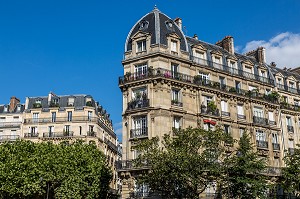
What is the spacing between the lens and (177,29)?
125 feet

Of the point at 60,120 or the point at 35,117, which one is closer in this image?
the point at 60,120

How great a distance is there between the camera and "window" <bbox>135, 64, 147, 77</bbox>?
35.3 m

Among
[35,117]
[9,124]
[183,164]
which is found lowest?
[183,164]

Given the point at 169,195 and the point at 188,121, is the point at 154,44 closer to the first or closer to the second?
the point at 188,121

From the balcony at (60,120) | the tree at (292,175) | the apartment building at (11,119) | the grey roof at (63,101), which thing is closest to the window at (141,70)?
the tree at (292,175)

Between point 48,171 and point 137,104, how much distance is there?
9.08 meters

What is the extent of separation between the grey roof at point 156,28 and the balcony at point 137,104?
516cm

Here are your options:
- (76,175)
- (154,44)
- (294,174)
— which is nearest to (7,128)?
(76,175)

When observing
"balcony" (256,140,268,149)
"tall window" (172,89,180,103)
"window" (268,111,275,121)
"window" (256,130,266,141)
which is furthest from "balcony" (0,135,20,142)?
"window" (268,111,275,121)

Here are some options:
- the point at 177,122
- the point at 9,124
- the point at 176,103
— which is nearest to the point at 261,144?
the point at 177,122

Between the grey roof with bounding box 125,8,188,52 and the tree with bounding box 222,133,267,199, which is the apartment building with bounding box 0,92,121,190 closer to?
the grey roof with bounding box 125,8,188,52

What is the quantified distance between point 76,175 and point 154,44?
12.7 meters

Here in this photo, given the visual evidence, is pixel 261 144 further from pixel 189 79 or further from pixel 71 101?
pixel 71 101

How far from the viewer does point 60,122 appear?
168 feet
